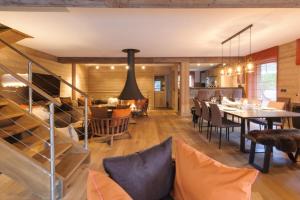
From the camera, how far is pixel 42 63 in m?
7.68

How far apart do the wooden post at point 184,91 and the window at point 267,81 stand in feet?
8.55

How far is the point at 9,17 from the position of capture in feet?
13.0

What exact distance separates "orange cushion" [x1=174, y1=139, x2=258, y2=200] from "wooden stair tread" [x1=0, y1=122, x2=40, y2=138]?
2209 millimetres

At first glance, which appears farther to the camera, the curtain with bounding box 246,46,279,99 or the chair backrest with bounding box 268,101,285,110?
the curtain with bounding box 246,46,279,99

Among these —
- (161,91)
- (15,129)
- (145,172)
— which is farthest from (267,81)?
(15,129)

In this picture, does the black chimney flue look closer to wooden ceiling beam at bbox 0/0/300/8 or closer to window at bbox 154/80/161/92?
wooden ceiling beam at bbox 0/0/300/8

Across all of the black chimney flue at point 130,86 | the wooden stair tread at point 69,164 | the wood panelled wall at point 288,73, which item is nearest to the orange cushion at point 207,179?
the wooden stair tread at point 69,164

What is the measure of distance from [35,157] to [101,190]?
2123 mm

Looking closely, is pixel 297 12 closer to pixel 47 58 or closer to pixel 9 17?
pixel 9 17

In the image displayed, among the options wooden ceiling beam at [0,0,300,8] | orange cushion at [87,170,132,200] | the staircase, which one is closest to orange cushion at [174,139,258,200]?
orange cushion at [87,170,132,200]

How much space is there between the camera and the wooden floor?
8.30 feet

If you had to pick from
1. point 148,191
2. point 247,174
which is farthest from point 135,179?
point 247,174

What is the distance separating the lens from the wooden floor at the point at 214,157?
2531mm

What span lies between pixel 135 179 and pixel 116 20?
11.2 feet
